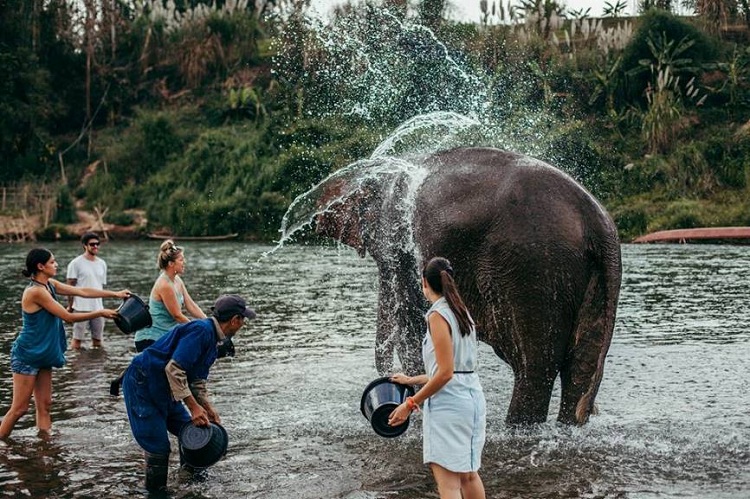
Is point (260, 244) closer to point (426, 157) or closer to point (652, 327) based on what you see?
point (652, 327)

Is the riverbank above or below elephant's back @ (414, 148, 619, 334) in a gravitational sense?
below

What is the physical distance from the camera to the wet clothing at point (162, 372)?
18.6 feet

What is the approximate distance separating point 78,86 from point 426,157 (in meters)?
42.1

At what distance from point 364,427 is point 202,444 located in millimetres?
1804

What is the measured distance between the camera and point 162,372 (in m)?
5.83

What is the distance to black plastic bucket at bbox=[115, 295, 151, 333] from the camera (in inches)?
263

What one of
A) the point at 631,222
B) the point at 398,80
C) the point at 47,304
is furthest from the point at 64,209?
the point at 47,304

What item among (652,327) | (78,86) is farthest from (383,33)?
(652,327)

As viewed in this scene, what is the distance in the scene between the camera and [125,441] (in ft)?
23.6

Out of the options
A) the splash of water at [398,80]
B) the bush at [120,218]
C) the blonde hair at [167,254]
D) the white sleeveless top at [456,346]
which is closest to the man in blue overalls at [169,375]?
the white sleeveless top at [456,346]

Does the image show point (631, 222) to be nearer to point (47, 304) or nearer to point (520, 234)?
point (520, 234)

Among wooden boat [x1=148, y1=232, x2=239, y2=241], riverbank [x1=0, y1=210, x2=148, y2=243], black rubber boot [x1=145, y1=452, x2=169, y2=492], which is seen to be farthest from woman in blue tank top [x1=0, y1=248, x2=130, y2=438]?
riverbank [x1=0, y1=210, x2=148, y2=243]

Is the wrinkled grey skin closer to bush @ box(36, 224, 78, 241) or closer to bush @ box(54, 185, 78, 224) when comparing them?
bush @ box(36, 224, 78, 241)

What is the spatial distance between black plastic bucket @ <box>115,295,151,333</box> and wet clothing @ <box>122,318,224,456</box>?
79 centimetres
